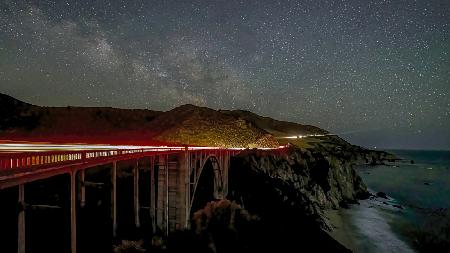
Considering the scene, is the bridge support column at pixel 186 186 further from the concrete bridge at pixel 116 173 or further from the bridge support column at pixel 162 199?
the bridge support column at pixel 162 199

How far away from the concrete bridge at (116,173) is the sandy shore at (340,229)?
15155 mm

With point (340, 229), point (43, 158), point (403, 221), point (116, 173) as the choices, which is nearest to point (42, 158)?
point (43, 158)

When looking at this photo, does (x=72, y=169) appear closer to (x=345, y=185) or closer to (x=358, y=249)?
(x=358, y=249)

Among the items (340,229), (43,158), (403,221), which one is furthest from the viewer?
(403,221)

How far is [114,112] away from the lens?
167 m

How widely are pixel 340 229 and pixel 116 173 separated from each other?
3270 cm

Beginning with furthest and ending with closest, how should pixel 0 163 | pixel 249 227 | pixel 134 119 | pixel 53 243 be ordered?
pixel 134 119, pixel 249 227, pixel 53 243, pixel 0 163

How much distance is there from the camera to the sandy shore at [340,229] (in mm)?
41250

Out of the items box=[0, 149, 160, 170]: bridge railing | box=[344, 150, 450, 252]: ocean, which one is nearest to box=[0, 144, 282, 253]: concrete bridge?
box=[0, 149, 160, 170]: bridge railing

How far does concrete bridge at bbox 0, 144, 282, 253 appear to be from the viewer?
9.65 meters

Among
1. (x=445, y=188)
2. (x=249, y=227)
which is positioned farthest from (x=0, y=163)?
(x=445, y=188)

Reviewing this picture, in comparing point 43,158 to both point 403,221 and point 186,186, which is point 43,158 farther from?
point 403,221

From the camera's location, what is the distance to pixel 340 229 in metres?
47.7

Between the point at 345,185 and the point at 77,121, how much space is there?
117m
